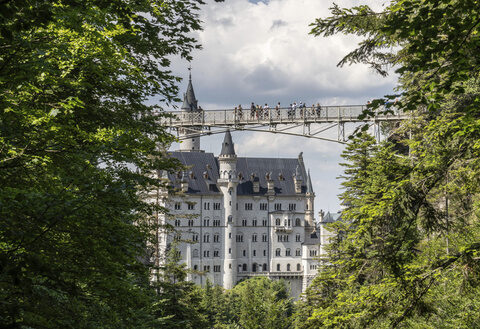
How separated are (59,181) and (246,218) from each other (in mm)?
96582

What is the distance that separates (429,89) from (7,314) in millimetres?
5775

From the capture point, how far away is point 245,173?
349 feet

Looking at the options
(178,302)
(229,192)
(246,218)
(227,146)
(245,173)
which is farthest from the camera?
(245,173)

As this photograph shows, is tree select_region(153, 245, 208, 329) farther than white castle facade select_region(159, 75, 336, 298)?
No

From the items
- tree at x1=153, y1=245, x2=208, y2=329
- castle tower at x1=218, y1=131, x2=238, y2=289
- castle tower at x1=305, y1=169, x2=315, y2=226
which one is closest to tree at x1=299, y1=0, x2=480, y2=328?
tree at x1=153, y1=245, x2=208, y2=329

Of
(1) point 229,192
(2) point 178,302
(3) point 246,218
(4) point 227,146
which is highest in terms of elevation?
(4) point 227,146

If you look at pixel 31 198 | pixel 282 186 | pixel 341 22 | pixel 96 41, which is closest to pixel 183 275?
pixel 96 41

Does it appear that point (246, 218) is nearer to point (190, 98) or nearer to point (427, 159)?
point (190, 98)

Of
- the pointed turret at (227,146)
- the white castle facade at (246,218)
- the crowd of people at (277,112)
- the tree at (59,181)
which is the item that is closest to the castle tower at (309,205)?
the white castle facade at (246,218)

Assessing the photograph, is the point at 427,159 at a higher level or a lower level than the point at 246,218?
lower

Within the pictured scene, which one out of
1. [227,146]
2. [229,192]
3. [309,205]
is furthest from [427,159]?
[309,205]

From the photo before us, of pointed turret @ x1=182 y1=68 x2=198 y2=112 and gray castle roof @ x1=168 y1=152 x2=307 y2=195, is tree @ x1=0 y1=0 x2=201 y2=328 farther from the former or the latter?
pointed turret @ x1=182 y1=68 x2=198 y2=112

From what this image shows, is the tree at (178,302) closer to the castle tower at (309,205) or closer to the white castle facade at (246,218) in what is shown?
the white castle facade at (246,218)

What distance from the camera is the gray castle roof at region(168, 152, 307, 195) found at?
100 m
